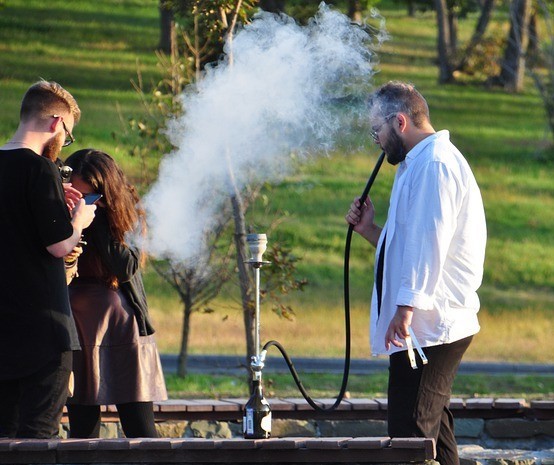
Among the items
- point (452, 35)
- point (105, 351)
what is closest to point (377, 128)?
point (105, 351)

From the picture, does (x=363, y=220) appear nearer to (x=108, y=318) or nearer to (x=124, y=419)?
(x=108, y=318)

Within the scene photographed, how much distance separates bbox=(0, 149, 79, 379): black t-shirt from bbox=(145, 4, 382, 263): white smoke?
4.71 ft

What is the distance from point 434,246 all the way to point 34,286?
1572 millimetres

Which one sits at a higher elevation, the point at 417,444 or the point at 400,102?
the point at 400,102

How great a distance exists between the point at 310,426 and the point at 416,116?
2.31m

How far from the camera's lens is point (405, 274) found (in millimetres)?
4449

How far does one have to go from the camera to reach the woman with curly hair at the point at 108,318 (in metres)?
5.10

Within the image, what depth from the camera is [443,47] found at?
114 ft

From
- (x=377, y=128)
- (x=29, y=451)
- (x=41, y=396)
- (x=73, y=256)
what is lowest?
(x=29, y=451)

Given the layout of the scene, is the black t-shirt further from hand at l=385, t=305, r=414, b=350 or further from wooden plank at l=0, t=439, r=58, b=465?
hand at l=385, t=305, r=414, b=350

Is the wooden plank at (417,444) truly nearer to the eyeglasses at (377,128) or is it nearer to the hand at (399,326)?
the hand at (399,326)

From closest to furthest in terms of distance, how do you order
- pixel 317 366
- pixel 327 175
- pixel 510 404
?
1. pixel 510 404
2. pixel 317 366
3. pixel 327 175

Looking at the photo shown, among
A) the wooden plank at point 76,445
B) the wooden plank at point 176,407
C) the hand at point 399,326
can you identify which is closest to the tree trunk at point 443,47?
the wooden plank at point 176,407

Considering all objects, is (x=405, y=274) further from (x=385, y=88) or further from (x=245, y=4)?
(x=245, y=4)
